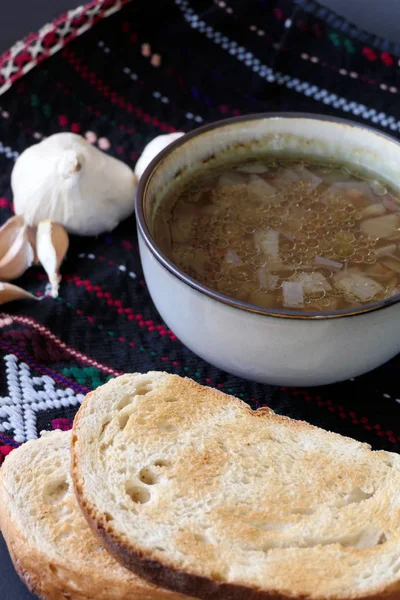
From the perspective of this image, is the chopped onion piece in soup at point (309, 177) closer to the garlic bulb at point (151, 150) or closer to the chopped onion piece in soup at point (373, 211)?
the chopped onion piece in soup at point (373, 211)

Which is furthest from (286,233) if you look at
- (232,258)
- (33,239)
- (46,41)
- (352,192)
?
(46,41)

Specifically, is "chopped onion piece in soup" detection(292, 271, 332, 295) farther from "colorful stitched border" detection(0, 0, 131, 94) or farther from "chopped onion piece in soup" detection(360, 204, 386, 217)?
"colorful stitched border" detection(0, 0, 131, 94)

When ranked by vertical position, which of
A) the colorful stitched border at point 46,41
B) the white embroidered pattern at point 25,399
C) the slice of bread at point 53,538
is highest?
the colorful stitched border at point 46,41

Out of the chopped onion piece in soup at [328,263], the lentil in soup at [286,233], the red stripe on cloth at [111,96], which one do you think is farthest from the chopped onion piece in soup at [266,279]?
the red stripe on cloth at [111,96]

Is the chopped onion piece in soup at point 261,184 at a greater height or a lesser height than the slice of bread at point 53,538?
greater

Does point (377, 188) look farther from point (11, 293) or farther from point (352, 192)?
point (11, 293)

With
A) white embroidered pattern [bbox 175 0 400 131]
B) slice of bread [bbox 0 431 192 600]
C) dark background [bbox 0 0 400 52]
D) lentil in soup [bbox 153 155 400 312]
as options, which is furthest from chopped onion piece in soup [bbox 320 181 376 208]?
dark background [bbox 0 0 400 52]
